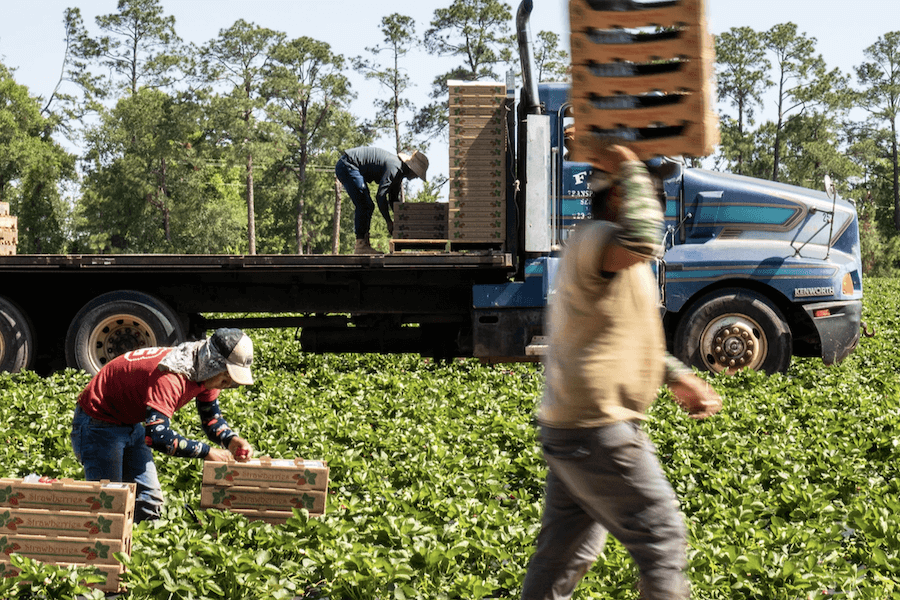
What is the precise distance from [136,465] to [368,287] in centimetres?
515

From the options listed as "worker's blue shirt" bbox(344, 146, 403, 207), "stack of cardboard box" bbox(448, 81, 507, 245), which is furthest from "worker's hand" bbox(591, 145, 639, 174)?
"worker's blue shirt" bbox(344, 146, 403, 207)

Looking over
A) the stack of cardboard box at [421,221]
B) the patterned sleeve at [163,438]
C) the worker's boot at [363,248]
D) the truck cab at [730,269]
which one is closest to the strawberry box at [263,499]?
the patterned sleeve at [163,438]

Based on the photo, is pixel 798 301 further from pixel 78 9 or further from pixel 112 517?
pixel 78 9

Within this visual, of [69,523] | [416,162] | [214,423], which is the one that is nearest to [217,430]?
[214,423]

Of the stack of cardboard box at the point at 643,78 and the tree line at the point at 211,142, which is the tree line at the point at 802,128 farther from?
the stack of cardboard box at the point at 643,78

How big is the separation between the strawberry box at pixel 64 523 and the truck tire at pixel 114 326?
5405 millimetres

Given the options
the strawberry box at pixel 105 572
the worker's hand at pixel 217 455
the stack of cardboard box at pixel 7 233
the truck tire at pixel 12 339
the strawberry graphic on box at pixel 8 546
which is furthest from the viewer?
the stack of cardboard box at pixel 7 233

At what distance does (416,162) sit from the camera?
10.7 m

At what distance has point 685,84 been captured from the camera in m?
2.91

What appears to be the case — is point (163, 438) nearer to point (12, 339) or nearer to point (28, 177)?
point (12, 339)

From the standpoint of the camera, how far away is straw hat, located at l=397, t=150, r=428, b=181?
10602 mm

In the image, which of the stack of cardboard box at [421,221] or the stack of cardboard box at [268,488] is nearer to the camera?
the stack of cardboard box at [268,488]

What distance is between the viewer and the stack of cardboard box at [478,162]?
957 cm

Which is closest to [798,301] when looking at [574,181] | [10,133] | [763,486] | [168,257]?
[574,181]
